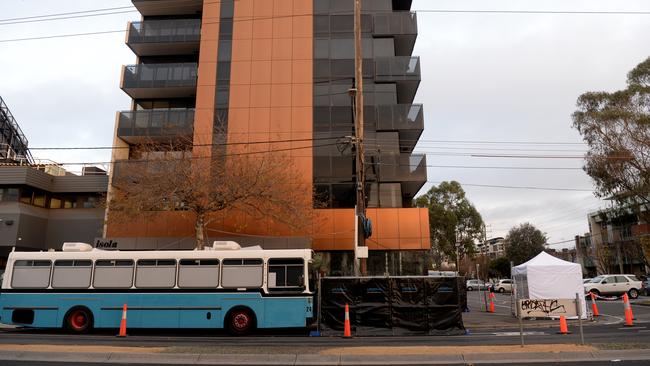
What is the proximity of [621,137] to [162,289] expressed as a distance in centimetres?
3264

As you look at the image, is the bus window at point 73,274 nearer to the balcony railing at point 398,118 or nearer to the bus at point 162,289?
the bus at point 162,289

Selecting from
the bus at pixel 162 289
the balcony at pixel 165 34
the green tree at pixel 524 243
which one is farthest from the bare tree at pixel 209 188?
the green tree at pixel 524 243

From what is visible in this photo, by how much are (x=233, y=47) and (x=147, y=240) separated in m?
13.0

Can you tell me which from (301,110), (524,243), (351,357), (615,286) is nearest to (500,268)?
(524,243)

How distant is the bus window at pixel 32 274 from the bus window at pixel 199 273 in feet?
16.0

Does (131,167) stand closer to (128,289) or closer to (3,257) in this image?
(128,289)

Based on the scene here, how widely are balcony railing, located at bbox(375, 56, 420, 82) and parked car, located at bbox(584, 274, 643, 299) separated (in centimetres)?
2001

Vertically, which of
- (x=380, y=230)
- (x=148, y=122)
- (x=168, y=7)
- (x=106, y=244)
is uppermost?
(x=168, y=7)

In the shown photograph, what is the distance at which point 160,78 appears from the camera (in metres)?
31.7

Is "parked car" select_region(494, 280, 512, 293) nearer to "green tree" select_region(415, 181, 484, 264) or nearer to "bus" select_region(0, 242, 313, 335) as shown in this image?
"green tree" select_region(415, 181, 484, 264)

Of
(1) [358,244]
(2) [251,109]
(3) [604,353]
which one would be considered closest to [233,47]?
(2) [251,109]

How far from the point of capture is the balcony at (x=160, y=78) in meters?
31.5

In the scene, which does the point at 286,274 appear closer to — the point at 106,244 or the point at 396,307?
the point at 396,307

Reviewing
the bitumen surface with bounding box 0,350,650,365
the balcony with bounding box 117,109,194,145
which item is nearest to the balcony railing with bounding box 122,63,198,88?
the balcony with bounding box 117,109,194,145
